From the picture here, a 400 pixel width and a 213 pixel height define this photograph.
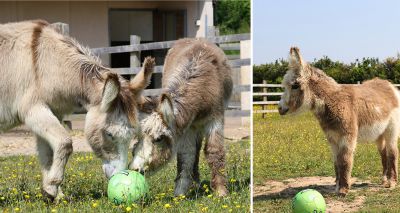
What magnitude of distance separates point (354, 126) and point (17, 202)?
3082mm

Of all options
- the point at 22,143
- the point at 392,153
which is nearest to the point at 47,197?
the point at 392,153

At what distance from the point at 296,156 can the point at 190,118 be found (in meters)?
1.96

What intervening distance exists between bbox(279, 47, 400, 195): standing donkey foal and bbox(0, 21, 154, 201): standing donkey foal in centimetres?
143

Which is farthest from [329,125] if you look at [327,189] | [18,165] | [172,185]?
[18,165]

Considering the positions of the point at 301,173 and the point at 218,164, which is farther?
the point at 301,173

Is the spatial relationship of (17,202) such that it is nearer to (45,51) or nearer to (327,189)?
(45,51)

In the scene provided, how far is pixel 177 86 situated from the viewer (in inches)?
188

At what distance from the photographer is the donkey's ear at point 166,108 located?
4375mm

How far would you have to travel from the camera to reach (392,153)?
19.3ft

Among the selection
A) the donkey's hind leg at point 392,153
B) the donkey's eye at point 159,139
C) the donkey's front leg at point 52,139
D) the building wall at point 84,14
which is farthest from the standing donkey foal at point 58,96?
the building wall at point 84,14

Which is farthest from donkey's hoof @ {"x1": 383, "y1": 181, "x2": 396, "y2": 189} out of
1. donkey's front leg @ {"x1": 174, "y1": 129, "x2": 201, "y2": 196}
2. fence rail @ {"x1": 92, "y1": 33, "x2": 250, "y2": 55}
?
fence rail @ {"x1": 92, "y1": 33, "x2": 250, "y2": 55}

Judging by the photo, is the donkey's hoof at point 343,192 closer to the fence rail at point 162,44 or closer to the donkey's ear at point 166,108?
the donkey's ear at point 166,108

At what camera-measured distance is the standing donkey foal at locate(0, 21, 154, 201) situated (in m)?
4.55

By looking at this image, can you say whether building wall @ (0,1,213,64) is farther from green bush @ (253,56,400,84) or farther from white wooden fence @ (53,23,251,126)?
green bush @ (253,56,400,84)
